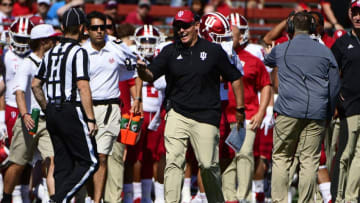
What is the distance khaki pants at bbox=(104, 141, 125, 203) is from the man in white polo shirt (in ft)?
2.52

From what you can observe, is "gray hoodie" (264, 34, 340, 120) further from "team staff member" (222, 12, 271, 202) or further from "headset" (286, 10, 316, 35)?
"team staff member" (222, 12, 271, 202)

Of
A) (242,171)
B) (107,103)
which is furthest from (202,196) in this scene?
(107,103)

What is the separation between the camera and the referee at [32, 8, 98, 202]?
902 centimetres

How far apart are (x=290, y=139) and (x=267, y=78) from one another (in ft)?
5.05

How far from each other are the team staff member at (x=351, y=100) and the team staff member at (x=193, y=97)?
1.51 meters

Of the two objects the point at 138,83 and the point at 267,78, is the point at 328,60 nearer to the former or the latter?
the point at 267,78

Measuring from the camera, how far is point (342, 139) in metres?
9.97

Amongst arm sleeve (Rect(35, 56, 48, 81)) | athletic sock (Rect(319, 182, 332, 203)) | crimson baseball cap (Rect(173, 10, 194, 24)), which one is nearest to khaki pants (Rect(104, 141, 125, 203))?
arm sleeve (Rect(35, 56, 48, 81))

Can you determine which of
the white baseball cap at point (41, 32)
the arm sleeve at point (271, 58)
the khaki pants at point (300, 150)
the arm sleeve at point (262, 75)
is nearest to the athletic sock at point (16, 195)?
the white baseball cap at point (41, 32)

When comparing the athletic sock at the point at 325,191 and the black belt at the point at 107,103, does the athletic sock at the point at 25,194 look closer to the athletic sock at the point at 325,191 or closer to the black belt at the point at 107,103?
the black belt at the point at 107,103

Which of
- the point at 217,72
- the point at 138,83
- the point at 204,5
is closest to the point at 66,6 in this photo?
the point at 204,5

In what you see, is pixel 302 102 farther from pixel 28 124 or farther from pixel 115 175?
pixel 28 124

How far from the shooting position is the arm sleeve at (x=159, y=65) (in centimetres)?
920

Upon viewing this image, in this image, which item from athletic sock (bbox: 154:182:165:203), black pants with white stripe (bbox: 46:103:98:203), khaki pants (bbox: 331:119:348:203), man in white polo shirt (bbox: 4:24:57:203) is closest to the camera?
black pants with white stripe (bbox: 46:103:98:203)
